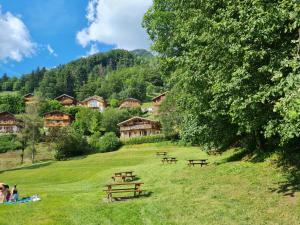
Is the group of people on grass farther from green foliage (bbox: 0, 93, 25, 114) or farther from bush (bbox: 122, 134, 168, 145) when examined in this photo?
green foliage (bbox: 0, 93, 25, 114)

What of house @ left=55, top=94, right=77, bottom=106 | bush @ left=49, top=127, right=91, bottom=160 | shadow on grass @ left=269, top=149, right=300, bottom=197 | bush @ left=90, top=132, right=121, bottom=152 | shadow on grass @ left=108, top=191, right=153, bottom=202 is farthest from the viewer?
house @ left=55, top=94, right=77, bottom=106

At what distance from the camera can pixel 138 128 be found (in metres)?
95.2

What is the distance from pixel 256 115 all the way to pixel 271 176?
179 inches

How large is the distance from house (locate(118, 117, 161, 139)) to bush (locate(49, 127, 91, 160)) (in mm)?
21970

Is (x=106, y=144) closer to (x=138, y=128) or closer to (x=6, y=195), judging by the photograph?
(x=138, y=128)

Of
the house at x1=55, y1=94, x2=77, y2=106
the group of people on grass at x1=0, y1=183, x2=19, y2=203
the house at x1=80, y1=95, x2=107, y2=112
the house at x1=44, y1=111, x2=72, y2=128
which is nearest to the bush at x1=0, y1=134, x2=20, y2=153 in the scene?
the house at x1=44, y1=111, x2=72, y2=128

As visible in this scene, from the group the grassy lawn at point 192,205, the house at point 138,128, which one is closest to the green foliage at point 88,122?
the house at point 138,128

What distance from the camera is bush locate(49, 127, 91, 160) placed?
70.2 meters

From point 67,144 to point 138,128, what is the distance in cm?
2801

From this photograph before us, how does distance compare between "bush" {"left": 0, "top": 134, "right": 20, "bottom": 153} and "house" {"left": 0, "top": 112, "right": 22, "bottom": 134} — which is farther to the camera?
"house" {"left": 0, "top": 112, "right": 22, "bottom": 134}

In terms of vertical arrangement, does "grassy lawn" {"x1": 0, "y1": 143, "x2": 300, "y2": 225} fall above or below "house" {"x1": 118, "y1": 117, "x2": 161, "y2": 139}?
below

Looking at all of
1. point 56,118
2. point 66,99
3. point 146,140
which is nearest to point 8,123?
point 56,118

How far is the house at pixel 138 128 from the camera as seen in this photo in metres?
95.2

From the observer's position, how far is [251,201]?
1661 cm
